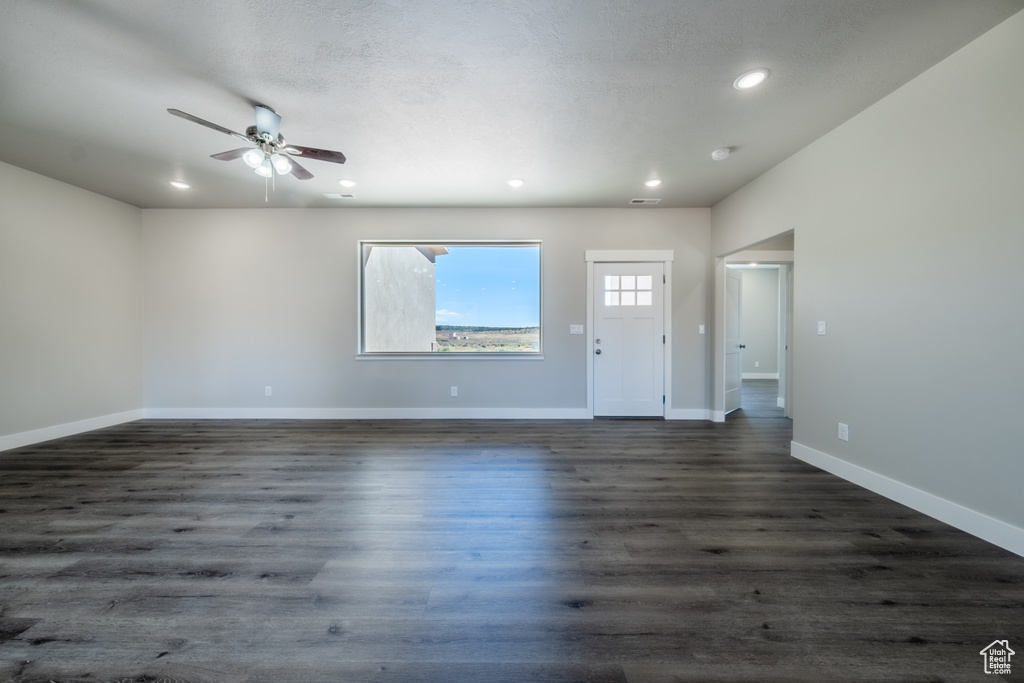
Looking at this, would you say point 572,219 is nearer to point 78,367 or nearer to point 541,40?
point 541,40

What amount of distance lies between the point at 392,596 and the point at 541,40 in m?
2.85

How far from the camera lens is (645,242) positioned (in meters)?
4.75

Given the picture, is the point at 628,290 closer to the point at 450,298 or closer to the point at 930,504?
the point at 450,298

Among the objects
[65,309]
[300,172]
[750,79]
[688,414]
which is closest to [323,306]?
[300,172]

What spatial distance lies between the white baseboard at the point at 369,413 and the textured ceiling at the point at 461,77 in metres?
2.85

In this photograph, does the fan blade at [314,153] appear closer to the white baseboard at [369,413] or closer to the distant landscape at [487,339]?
the distant landscape at [487,339]

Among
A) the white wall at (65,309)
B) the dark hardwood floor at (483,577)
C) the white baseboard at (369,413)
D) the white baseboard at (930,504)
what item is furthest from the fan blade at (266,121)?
the white baseboard at (930,504)

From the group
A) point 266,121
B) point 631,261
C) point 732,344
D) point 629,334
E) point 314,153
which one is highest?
point 266,121

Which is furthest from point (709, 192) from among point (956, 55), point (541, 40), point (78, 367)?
point (78, 367)

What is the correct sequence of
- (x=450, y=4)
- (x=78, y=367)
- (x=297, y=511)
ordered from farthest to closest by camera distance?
(x=78, y=367), (x=297, y=511), (x=450, y=4)

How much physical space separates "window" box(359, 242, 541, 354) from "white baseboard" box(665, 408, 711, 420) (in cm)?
195

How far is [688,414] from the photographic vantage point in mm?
4754

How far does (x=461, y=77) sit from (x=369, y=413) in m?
3.94

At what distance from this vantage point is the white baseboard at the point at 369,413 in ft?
15.6
